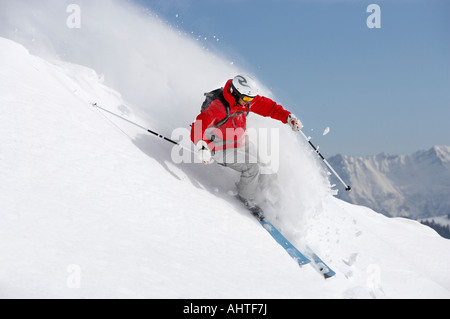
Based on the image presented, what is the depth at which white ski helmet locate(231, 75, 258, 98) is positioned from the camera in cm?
605

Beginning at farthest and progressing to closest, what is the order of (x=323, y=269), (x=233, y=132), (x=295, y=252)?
(x=233, y=132), (x=295, y=252), (x=323, y=269)

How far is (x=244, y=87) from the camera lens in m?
6.07

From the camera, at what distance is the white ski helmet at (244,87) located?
605cm

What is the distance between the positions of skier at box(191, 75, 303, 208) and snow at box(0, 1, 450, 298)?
0.52 metres

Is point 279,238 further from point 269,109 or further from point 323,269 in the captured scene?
point 269,109

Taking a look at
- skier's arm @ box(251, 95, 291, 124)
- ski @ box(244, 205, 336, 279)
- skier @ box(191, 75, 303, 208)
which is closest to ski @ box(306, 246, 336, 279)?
ski @ box(244, 205, 336, 279)

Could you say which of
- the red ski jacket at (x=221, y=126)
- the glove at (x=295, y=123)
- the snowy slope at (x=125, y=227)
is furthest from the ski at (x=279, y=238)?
the glove at (x=295, y=123)

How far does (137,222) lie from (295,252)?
2.42m

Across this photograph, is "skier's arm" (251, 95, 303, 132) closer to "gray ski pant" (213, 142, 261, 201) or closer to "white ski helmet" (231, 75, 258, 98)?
"white ski helmet" (231, 75, 258, 98)

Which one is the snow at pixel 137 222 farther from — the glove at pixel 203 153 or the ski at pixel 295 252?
the glove at pixel 203 153

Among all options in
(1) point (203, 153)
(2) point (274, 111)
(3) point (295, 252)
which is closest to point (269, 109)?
(2) point (274, 111)

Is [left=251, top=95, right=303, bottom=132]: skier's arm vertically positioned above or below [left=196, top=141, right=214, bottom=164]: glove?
above

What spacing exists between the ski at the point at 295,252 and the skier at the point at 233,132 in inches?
11.1

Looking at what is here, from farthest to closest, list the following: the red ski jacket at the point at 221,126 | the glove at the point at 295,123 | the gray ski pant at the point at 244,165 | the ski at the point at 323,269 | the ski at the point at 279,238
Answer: the glove at the point at 295,123
the gray ski pant at the point at 244,165
the red ski jacket at the point at 221,126
the ski at the point at 279,238
the ski at the point at 323,269
